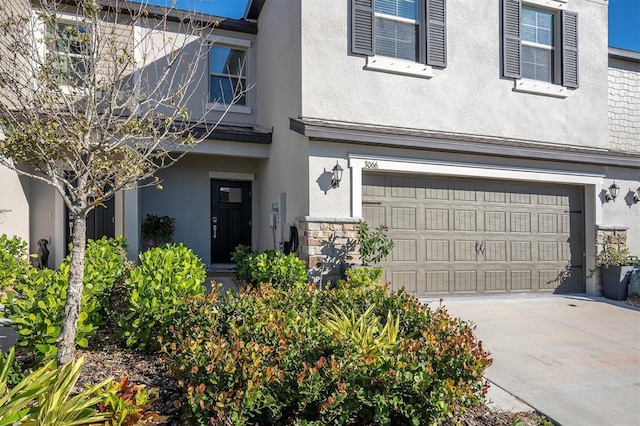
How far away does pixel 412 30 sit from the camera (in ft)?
24.5

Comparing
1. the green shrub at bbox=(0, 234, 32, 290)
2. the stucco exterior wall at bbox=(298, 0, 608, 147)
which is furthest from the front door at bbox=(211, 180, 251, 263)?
the stucco exterior wall at bbox=(298, 0, 608, 147)

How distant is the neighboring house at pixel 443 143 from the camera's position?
22.5ft

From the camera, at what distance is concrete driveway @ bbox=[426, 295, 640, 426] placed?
3.60 m

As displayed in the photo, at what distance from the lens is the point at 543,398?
370 cm

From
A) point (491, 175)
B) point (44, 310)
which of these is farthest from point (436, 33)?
point (44, 310)

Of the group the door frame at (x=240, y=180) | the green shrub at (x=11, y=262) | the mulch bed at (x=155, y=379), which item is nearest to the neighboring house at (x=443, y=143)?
the door frame at (x=240, y=180)

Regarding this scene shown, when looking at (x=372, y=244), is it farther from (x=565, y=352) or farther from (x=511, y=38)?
(x=511, y=38)

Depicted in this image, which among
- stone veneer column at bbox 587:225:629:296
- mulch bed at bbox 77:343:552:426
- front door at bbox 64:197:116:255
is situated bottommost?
mulch bed at bbox 77:343:552:426

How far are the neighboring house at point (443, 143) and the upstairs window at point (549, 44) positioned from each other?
30mm

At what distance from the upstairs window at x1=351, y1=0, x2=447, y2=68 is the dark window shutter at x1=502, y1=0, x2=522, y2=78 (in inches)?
53.0

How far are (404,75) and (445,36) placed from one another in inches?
44.5

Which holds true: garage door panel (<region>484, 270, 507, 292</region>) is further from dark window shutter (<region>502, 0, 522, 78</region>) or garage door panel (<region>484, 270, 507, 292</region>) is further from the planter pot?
dark window shutter (<region>502, 0, 522, 78</region>)

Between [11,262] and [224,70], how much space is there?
623 cm

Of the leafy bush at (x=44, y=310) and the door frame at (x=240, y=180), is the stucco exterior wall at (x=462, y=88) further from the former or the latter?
the leafy bush at (x=44, y=310)
